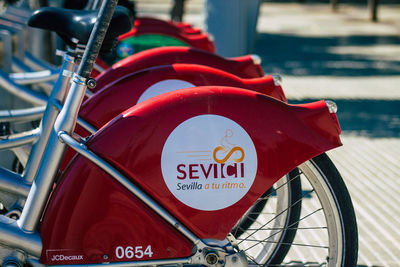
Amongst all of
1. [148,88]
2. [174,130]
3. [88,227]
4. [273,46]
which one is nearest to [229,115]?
[174,130]

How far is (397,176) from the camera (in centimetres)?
507

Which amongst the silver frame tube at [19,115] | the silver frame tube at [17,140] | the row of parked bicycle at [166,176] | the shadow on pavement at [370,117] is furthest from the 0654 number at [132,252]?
the shadow on pavement at [370,117]

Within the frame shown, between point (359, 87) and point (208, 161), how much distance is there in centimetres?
716

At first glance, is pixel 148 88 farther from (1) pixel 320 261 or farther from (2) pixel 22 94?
→ (1) pixel 320 261

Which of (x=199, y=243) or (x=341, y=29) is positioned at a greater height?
(x=199, y=243)

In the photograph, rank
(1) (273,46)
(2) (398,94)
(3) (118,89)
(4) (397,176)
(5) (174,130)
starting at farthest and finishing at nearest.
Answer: (1) (273,46) < (2) (398,94) < (4) (397,176) < (3) (118,89) < (5) (174,130)

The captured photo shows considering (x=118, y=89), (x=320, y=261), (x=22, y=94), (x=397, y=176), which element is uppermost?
(x=118, y=89)

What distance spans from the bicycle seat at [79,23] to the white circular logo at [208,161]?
0.46 meters

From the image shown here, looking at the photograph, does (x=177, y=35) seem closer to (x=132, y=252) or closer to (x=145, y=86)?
(x=145, y=86)

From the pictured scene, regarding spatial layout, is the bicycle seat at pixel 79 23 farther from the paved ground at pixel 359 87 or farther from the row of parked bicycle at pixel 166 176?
the paved ground at pixel 359 87

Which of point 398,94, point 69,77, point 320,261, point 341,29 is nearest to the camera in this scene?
point 69,77

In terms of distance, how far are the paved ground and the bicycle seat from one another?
186 centimetres

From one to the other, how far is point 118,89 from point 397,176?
2805 millimetres

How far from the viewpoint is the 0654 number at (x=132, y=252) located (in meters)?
2.36
